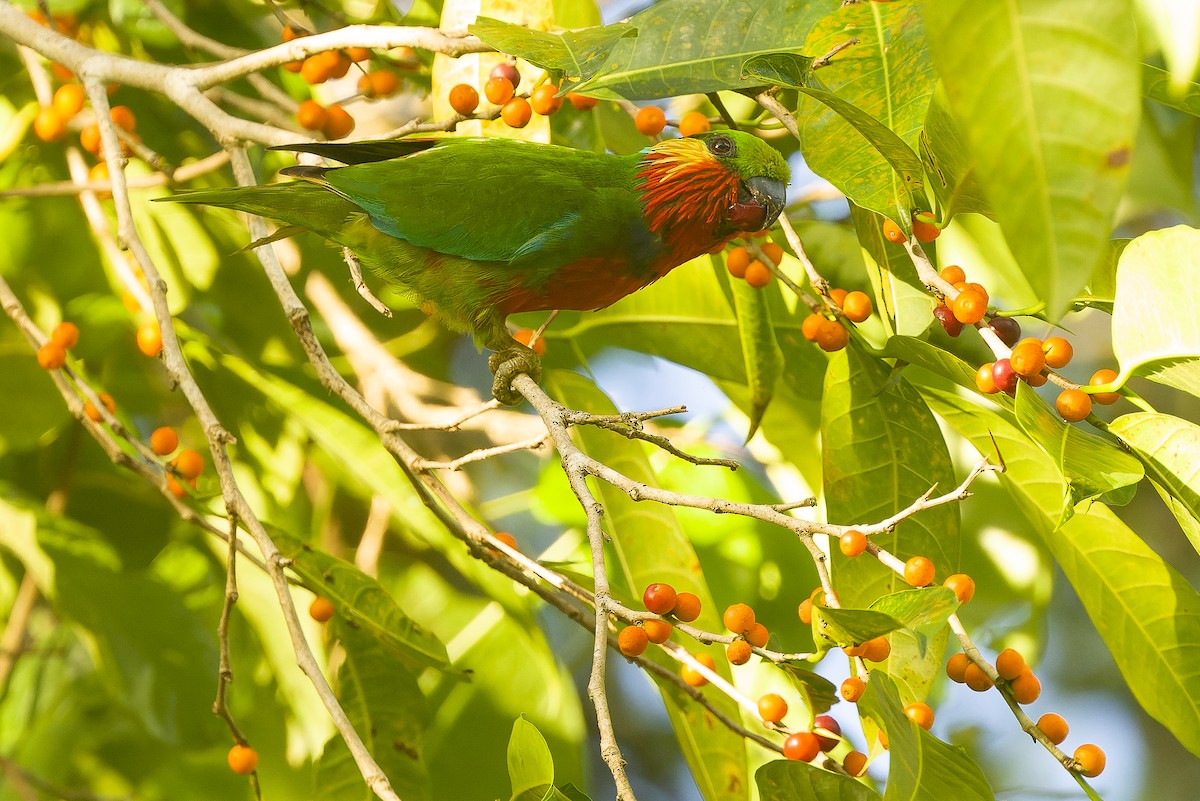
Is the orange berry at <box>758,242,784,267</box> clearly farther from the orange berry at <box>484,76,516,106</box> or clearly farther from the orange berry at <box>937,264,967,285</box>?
the orange berry at <box>484,76,516,106</box>

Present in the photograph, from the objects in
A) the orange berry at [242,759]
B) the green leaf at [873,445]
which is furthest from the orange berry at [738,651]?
the orange berry at [242,759]

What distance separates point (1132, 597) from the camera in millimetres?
1420

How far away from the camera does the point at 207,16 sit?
8.14 ft

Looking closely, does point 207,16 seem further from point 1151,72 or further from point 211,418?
point 1151,72

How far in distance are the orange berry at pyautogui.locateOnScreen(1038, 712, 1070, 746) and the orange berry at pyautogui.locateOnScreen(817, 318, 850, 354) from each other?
0.61 metres

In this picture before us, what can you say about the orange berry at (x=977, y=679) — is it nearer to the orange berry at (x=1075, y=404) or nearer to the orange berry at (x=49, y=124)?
the orange berry at (x=1075, y=404)

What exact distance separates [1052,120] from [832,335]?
910mm

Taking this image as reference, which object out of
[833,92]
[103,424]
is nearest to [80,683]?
[103,424]

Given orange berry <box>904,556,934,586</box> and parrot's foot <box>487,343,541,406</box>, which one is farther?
parrot's foot <box>487,343,541,406</box>

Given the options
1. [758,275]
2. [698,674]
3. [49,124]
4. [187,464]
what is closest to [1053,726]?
[698,674]

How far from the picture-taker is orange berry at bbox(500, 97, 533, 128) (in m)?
1.73

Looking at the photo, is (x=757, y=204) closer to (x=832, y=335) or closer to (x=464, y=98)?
(x=832, y=335)

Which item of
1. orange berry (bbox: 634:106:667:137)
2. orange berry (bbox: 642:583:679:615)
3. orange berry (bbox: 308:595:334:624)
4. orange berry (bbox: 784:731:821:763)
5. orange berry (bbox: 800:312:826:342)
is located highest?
orange berry (bbox: 634:106:667:137)

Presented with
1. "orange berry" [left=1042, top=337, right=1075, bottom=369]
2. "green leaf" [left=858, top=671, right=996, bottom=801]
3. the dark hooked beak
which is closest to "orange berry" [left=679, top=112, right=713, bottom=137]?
the dark hooked beak
